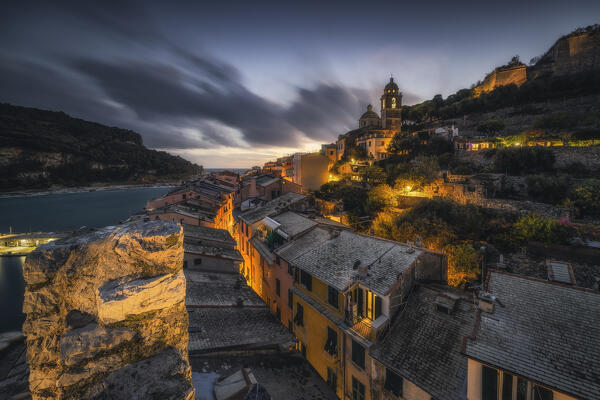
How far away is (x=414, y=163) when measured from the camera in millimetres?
33812

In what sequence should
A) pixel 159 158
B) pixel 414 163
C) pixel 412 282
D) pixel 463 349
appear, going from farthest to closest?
pixel 159 158, pixel 414 163, pixel 412 282, pixel 463 349

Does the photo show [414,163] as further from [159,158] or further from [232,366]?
[159,158]

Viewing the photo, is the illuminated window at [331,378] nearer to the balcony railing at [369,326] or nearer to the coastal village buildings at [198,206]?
the balcony railing at [369,326]

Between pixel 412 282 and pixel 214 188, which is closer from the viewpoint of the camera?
pixel 412 282

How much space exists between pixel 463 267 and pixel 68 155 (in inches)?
→ 5901

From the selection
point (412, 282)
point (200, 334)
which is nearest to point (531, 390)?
point (412, 282)

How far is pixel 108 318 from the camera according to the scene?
2691mm

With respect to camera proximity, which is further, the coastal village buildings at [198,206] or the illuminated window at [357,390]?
the coastal village buildings at [198,206]

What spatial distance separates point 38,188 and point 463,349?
5567 inches

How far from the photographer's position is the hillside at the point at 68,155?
96.1 metres

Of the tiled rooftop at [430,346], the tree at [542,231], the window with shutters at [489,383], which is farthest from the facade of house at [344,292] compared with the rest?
the tree at [542,231]

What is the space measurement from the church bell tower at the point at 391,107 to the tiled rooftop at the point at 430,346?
53.0 m

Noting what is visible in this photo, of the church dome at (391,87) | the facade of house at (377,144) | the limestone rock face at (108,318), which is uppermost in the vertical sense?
the church dome at (391,87)

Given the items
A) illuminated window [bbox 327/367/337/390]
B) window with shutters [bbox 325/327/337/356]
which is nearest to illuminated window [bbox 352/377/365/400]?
illuminated window [bbox 327/367/337/390]
